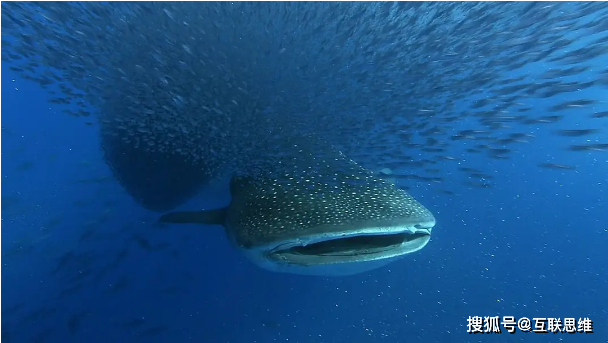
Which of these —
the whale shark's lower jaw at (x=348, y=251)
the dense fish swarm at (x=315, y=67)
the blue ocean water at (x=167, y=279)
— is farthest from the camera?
the blue ocean water at (x=167, y=279)

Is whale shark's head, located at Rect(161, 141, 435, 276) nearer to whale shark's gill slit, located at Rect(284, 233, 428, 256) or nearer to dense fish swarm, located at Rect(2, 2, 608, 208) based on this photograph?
whale shark's gill slit, located at Rect(284, 233, 428, 256)

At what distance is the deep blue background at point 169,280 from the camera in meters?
8.68

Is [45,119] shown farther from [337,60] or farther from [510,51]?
[510,51]

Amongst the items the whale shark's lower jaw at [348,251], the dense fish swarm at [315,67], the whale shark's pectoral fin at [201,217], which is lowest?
the whale shark's lower jaw at [348,251]

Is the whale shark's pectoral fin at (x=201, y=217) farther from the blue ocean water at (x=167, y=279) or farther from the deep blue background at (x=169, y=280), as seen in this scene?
the blue ocean water at (x=167, y=279)

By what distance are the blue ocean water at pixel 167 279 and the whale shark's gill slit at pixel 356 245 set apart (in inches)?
102

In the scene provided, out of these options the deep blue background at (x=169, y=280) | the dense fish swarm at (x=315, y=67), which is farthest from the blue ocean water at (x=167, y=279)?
the dense fish swarm at (x=315, y=67)

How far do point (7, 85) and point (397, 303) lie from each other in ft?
51.5

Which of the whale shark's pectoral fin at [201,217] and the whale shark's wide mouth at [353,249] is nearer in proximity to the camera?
the whale shark's wide mouth at [353,249]

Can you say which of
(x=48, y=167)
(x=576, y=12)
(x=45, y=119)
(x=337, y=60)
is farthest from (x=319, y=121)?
(x=45, y=119)

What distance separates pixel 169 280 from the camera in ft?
29.9

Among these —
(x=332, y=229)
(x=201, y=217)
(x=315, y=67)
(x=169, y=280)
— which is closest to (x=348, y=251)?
(x=332, y=229)

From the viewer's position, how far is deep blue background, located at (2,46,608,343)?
8.68 metres

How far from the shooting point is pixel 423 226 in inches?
142
